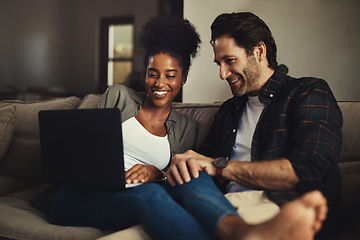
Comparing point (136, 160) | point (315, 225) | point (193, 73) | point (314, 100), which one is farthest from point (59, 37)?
point (315, 225)

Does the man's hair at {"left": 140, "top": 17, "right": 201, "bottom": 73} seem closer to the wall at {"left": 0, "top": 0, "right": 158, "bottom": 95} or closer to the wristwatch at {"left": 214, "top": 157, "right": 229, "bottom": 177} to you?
the wristwatch at {"left": 214, "top": 157, "right": 229, "bottom": 177}

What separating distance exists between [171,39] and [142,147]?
544 mm

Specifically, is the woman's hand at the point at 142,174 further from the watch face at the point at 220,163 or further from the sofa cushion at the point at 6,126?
the sofa cushion at the point at 6,126

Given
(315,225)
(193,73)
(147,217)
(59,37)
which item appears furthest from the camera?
(59,37)

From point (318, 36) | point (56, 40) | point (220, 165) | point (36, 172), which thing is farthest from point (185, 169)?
point (56, 40)

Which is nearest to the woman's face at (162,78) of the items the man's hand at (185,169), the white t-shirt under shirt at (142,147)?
the white t-shirt under shirt at (142,147)

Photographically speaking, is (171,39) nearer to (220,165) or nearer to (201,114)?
(201,114)

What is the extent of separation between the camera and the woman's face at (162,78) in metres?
1.48

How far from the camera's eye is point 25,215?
49.3 inches

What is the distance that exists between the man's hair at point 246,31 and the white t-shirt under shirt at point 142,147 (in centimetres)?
50

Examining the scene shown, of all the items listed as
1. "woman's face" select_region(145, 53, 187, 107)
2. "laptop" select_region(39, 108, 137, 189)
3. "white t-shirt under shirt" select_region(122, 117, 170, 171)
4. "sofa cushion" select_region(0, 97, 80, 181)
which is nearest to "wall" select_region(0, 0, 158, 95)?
"sofa cushion" select_region(0, 97, 80, 181)

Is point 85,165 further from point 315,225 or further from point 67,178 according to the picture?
point 315,225

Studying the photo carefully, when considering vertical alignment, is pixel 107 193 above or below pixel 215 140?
below

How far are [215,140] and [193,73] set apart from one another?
5.55 ft
